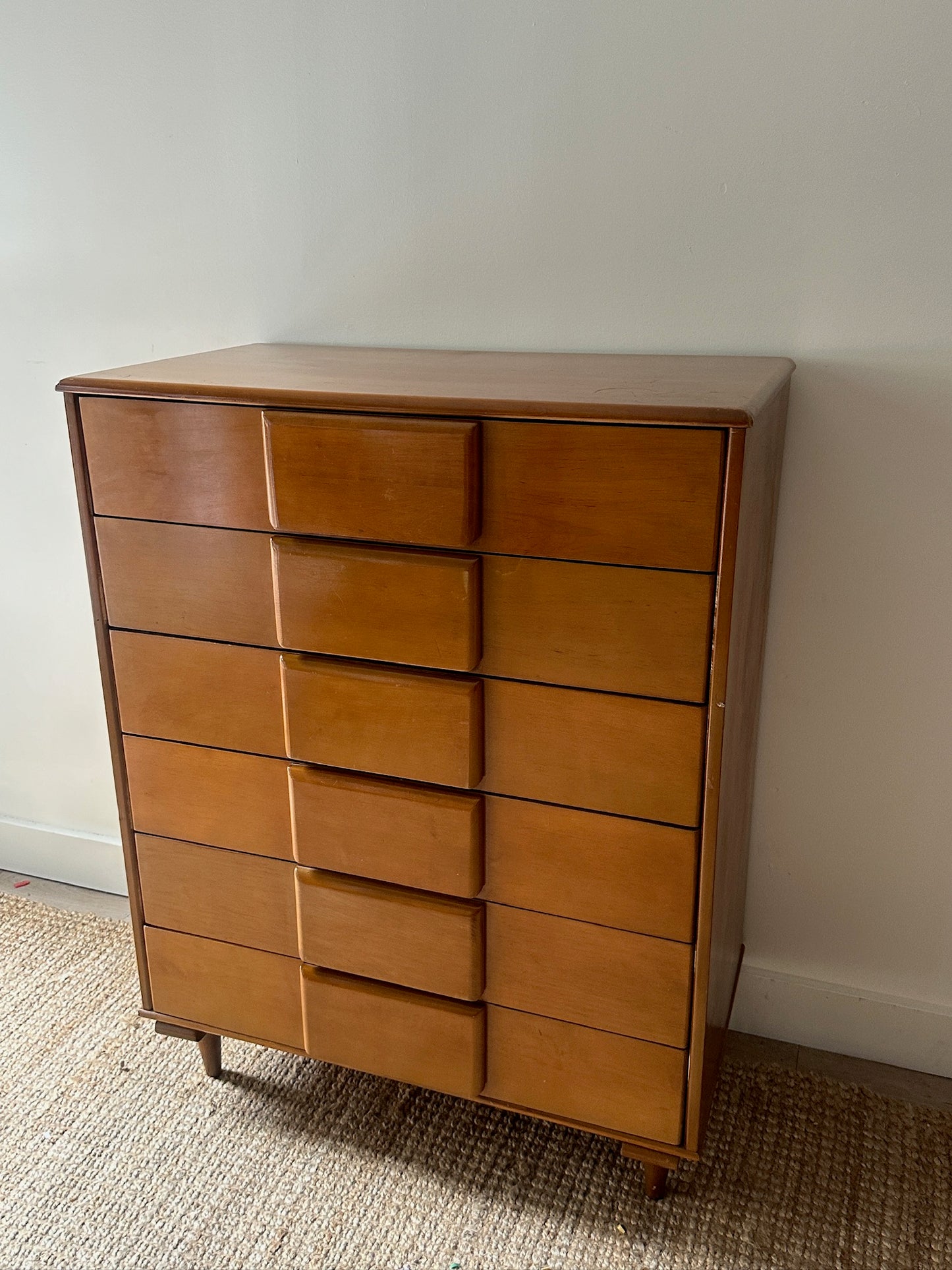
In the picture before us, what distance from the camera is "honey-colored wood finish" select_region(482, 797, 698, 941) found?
110 centimetres

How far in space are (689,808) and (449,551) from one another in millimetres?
360

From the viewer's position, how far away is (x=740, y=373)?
1.16 metres

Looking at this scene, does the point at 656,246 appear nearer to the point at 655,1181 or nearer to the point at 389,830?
the point at 389,830

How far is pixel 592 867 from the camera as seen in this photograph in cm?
113

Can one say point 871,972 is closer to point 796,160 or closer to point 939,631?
point 939,631

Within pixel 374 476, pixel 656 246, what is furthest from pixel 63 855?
pixel 656 246

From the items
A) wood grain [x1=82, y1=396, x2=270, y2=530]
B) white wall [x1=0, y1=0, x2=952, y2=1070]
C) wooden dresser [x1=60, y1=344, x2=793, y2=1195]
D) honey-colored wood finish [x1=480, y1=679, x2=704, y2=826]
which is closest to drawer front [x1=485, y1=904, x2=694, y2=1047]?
wooden dresser [x1=60, y1=344, x2=793, y2=1195]

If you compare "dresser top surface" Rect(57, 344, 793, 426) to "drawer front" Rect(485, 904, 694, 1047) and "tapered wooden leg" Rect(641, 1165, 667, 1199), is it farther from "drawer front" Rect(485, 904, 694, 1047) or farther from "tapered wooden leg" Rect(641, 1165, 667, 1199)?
"tapered wooden leg" Rect(641, 1165, 667, 1199)

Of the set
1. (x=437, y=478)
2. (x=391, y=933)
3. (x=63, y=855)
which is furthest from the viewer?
(x=63, y=855)

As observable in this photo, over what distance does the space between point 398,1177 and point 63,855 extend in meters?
0.95

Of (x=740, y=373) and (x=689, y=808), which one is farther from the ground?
(x=740, y=373)

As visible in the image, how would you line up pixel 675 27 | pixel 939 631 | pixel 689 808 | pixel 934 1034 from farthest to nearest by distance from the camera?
pixel 934 1034 → pixel 939 631 → pixel 675 27 → pixel 689 808

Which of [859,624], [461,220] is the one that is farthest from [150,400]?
[859,624]

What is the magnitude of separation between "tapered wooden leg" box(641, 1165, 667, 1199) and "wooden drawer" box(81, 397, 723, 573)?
764 mm
